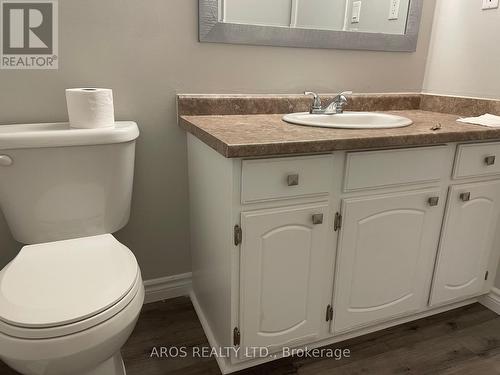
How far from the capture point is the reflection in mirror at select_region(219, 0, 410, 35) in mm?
1432

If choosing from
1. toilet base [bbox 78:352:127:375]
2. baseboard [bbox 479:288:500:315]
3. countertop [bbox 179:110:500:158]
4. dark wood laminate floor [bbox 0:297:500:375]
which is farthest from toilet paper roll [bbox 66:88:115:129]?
baseboard [bbox 479:288:500:315]

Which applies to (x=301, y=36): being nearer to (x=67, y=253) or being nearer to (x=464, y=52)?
(x=464, y=52)

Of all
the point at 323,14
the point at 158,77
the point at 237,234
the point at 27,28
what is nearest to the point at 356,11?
the point at 323,14

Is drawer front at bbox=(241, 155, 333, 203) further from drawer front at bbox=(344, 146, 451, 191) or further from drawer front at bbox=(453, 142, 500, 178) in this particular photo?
drawer front at bbox=(453, 142, 500, 178)

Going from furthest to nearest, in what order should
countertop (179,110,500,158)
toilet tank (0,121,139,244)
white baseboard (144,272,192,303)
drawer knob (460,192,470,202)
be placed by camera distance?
white baseboard (144,272,192,303)
drawer knob (460,192,470,202)
toilet tank (0,121,139,244)
countertop (179,110,500,158)

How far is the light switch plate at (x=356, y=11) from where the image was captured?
5.28 feet

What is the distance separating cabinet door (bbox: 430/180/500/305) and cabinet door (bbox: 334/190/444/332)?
0.06m

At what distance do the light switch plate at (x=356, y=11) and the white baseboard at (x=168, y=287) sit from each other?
1.31 meters

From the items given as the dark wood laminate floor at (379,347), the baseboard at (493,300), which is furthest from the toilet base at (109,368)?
the baseboard at (493,300)

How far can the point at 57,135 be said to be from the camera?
113 centimetres

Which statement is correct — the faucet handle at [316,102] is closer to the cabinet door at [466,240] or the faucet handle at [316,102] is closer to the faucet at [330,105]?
the faucet at [330,105]

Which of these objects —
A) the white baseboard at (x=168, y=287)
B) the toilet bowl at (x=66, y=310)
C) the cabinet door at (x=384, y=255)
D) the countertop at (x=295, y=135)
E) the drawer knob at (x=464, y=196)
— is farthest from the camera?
the white baseboard at (x=168, y=287)

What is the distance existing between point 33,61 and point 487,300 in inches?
79.7

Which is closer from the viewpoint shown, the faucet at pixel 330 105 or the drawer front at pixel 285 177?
the drawer front at pixel 285 177
